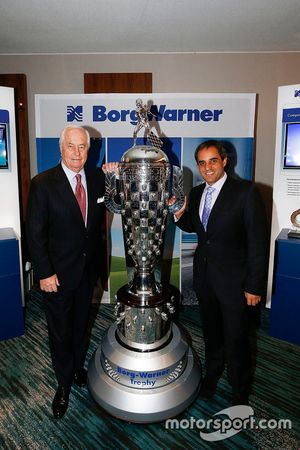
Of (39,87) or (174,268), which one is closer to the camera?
(174,268)

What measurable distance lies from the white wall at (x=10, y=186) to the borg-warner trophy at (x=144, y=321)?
5.02ft

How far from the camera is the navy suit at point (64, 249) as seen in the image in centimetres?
188

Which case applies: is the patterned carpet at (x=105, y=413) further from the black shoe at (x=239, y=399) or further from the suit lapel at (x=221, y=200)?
the suit lapel at (x=221, y=200)

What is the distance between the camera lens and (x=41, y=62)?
432cm

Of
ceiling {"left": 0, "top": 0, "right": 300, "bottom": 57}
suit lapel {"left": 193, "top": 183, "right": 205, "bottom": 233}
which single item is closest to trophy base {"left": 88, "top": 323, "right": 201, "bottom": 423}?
suit lapel {"left": 193, "top": 183, "right": 205, "bottom": 233}

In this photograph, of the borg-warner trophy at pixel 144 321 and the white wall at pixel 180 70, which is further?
the white wall at pixel 180 70

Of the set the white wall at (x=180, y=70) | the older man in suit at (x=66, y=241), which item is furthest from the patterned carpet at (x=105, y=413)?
the white wall at (x=180, y=70)

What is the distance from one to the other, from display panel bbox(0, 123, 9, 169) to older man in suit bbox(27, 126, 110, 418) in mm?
1370

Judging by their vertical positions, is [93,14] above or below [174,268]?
above

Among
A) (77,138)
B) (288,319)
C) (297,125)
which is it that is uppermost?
(297,125)

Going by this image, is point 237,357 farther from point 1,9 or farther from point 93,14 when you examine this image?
point 1,9

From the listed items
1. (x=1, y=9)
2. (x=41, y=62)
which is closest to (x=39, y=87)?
(x=41, y=62)

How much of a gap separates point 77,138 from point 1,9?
1.86m

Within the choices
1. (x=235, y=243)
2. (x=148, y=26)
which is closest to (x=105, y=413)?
(x=235, y=243)
